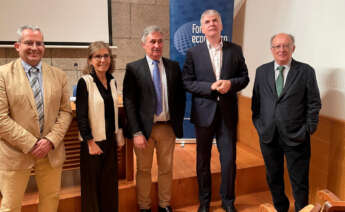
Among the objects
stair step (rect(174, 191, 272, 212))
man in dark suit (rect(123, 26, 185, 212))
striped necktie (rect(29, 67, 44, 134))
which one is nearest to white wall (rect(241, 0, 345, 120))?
stair step (rect(174, 191, 272, 212))

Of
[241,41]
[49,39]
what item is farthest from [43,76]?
[241,41]

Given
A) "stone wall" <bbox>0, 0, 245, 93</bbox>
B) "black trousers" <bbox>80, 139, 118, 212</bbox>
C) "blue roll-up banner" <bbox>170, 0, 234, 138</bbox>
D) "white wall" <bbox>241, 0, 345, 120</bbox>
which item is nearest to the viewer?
"black trousers" <bbox>80, 139, 118, 212</bbox>

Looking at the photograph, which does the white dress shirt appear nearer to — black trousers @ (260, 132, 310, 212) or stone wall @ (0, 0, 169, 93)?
black trousers @ (260, 132, 310, 212)

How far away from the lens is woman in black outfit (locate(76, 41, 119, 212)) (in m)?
2.02

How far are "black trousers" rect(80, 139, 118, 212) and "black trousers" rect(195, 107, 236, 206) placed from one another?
Result: 756 mm

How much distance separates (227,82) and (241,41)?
1.97 metres

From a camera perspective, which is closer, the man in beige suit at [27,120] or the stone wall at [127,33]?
the man in beige suit at [27,120]

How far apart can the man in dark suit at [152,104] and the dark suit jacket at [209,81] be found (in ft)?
0.42

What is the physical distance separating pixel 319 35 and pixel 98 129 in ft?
7.24

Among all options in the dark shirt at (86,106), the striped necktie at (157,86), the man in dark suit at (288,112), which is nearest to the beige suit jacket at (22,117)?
the dark shirt at (86,106)

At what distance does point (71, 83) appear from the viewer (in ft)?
14.0

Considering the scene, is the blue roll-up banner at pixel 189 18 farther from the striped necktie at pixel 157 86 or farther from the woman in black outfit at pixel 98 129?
the woman in black outfit at pixel 98 129

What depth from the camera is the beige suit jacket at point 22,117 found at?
1.78 m

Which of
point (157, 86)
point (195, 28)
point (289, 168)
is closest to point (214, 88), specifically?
point (157, 86)
